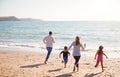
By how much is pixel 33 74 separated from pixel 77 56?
2200mm

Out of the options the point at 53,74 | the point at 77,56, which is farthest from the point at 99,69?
the point at 53,74

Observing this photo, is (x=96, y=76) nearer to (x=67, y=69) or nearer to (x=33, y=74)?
(x=67, y=69)

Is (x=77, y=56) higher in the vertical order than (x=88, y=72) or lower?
higher

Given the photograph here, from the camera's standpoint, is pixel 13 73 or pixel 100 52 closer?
pixel 13 73

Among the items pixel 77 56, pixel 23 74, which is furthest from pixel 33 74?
pixel 77 56

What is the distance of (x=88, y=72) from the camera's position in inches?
469

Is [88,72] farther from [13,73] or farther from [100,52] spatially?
[13,73]

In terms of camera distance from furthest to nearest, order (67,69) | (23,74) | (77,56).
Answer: (67,69)
(77,56)
(23,74)

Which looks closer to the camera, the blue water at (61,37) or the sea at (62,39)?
the sea at (62,39)

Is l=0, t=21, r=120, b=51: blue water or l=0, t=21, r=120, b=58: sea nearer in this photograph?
l=0, t=21, r=120, b=58: sea

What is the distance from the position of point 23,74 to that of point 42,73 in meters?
0.89

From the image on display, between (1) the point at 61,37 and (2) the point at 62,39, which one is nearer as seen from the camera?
(2) the point at 62,39

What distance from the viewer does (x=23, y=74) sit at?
35.3ft

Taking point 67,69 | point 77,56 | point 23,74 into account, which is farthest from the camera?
point 67,69
